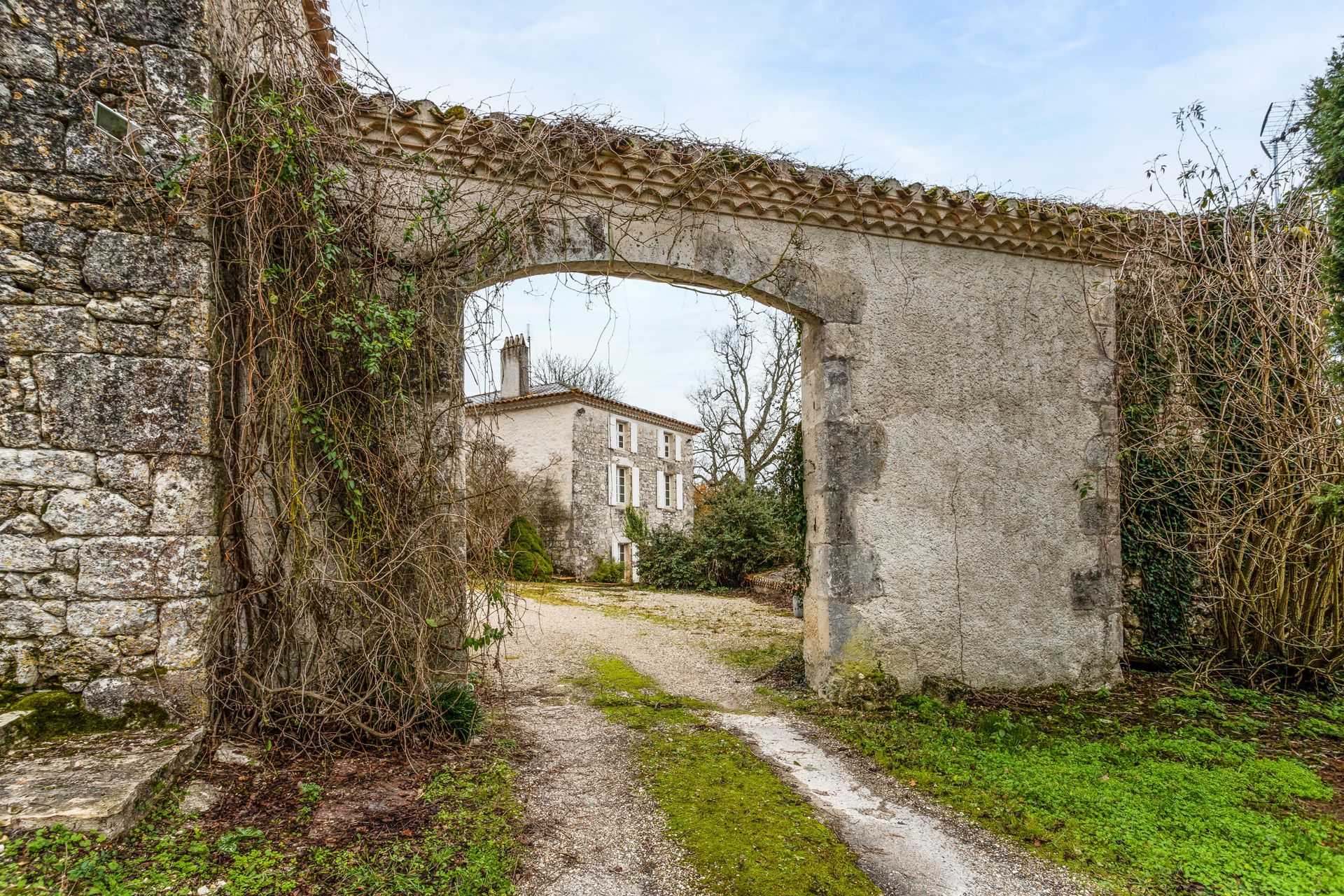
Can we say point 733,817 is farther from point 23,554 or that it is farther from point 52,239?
point 52,239

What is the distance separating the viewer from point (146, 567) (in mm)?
2781

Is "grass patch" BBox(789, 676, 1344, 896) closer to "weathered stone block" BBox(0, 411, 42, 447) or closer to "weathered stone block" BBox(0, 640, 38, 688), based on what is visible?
"weathered stone block" BBox(0, 640, 38, 688)

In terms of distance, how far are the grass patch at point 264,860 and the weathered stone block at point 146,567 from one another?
0.91 meters

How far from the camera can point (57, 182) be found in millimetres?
2771

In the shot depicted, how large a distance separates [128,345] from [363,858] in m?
2.23

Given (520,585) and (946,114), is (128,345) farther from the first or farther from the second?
(520,585)

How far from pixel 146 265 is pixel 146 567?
1.25m

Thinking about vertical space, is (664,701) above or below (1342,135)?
below

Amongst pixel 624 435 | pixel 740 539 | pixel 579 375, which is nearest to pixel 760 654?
pixel 740 539

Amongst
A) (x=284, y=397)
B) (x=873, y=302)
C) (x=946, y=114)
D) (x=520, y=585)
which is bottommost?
(x=520, y=585)

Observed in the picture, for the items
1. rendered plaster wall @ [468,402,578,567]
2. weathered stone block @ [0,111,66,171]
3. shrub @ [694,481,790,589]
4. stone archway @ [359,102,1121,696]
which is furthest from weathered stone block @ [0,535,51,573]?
rendered plaster wall @ [468,402,578,567]

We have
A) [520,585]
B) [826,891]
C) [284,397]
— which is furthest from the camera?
[520,585]

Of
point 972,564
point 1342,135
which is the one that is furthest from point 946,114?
point 972,564

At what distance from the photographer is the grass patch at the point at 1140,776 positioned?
8.09 ft
